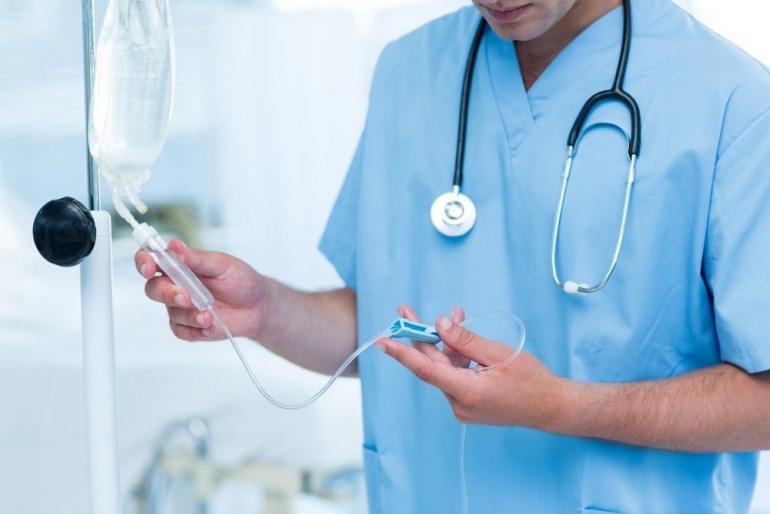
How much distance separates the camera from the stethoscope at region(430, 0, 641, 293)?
1.03 m

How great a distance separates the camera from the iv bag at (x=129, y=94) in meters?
0.80

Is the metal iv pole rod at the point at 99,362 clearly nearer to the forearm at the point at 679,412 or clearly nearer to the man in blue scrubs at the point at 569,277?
the man in blue scrubs at the point at 569,277

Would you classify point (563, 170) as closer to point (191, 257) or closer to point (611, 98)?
point (611, 98)

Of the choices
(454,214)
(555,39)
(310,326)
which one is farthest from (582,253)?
(310,326)

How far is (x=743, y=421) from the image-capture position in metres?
1.02

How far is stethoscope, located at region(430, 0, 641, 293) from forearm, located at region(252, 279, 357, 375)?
23 centimetres

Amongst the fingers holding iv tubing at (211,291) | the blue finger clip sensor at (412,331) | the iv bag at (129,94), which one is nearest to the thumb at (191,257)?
the fingers holding iv tubing at (211,291)

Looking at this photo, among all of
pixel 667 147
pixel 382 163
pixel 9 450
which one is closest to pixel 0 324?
pixel 9 450

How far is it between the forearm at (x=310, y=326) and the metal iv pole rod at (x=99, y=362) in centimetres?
38

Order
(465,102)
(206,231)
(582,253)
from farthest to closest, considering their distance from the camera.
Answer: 1. (206,231)
2. (465,102)
3. (582,253)

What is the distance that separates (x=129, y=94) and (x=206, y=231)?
6.90 ft

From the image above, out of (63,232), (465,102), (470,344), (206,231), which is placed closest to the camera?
(63,232)

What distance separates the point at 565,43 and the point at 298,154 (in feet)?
5.71

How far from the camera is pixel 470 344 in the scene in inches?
37.0
